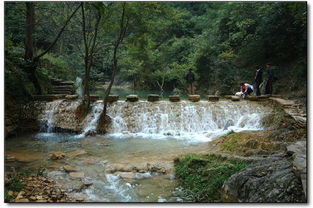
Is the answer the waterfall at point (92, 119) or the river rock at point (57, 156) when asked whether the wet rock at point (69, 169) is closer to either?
the river rock at point (57, 156)

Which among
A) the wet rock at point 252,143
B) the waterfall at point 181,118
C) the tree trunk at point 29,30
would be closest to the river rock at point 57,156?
the waterfall at point 181,118

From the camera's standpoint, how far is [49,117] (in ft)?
31.2

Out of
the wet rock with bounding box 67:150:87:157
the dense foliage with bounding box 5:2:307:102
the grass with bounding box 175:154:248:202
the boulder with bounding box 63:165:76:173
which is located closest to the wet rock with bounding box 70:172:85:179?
the boulder with bounding box 63:165:76:173

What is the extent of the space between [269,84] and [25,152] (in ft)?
29.8

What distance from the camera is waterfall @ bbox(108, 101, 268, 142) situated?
9258mm

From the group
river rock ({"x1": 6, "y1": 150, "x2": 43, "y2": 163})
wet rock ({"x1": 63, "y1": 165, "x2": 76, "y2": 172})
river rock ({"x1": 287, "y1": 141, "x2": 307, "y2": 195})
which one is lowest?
wet rock ({"x1": 63, "y1": 165, "x2": 76, "y2": 172})

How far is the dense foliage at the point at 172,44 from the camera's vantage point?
29.6 ft

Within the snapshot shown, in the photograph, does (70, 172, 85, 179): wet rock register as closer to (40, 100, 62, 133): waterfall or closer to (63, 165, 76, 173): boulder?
(63, 165, 76, 173): boulder

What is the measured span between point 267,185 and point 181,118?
6.60m

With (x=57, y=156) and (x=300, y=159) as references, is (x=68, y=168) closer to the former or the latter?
(x=57, y=156)

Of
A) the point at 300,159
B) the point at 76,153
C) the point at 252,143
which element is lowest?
the point at 76,153

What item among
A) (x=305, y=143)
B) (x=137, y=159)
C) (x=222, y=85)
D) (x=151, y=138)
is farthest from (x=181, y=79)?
(x=305, y=143)

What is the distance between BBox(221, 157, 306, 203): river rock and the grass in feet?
0.83

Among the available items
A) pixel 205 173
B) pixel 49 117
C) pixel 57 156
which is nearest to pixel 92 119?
pixel 49 117
